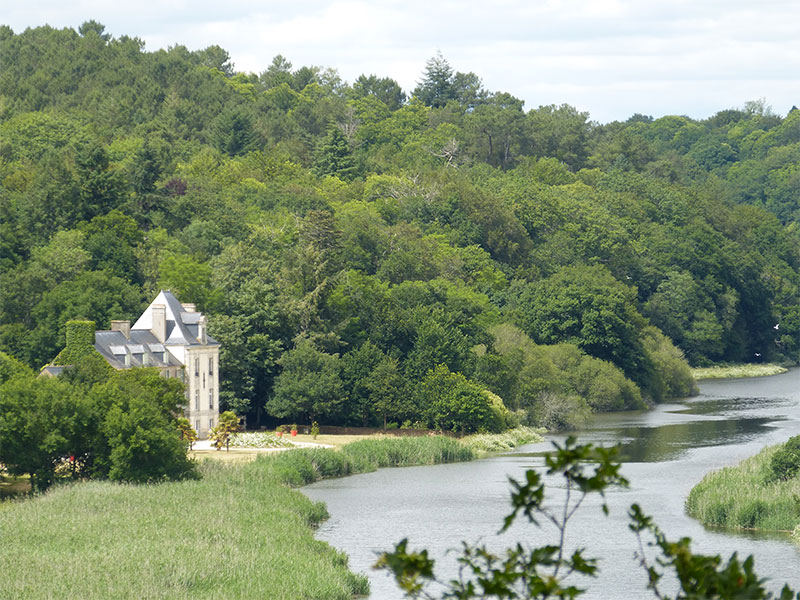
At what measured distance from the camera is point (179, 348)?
6800 cm

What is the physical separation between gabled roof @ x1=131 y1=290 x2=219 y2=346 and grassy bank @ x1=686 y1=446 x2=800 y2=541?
29.2m

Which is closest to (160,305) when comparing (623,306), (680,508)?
(680,508)

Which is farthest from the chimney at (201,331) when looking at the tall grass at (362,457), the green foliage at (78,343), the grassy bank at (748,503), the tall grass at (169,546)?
the grassy bank at (748,503)

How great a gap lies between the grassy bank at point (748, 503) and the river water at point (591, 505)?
71 centimetres

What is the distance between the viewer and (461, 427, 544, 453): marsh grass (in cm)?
6969

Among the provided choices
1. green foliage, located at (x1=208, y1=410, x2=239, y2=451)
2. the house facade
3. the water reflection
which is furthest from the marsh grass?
the house facade

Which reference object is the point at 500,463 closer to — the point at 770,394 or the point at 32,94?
the point at 770,394

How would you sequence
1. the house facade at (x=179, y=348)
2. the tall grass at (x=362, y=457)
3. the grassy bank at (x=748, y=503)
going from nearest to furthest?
the grassy bank at (x=748, y=503) < the tall grass at (x=362, y=457) < the house facade at (x=179, y=348)

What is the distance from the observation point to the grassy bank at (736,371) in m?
121

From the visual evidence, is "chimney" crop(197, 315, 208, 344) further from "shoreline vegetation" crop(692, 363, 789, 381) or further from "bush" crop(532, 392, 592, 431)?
"shoreline vegetation" crop(692, 363, 789, 381)

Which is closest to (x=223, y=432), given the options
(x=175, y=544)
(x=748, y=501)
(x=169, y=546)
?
(x=748, y=501)

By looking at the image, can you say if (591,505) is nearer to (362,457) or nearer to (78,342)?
(362,457)

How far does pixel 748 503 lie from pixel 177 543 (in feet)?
62.4

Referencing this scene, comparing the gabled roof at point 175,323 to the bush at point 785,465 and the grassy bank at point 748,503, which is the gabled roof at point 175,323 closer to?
the grassy bank at point 748,503
